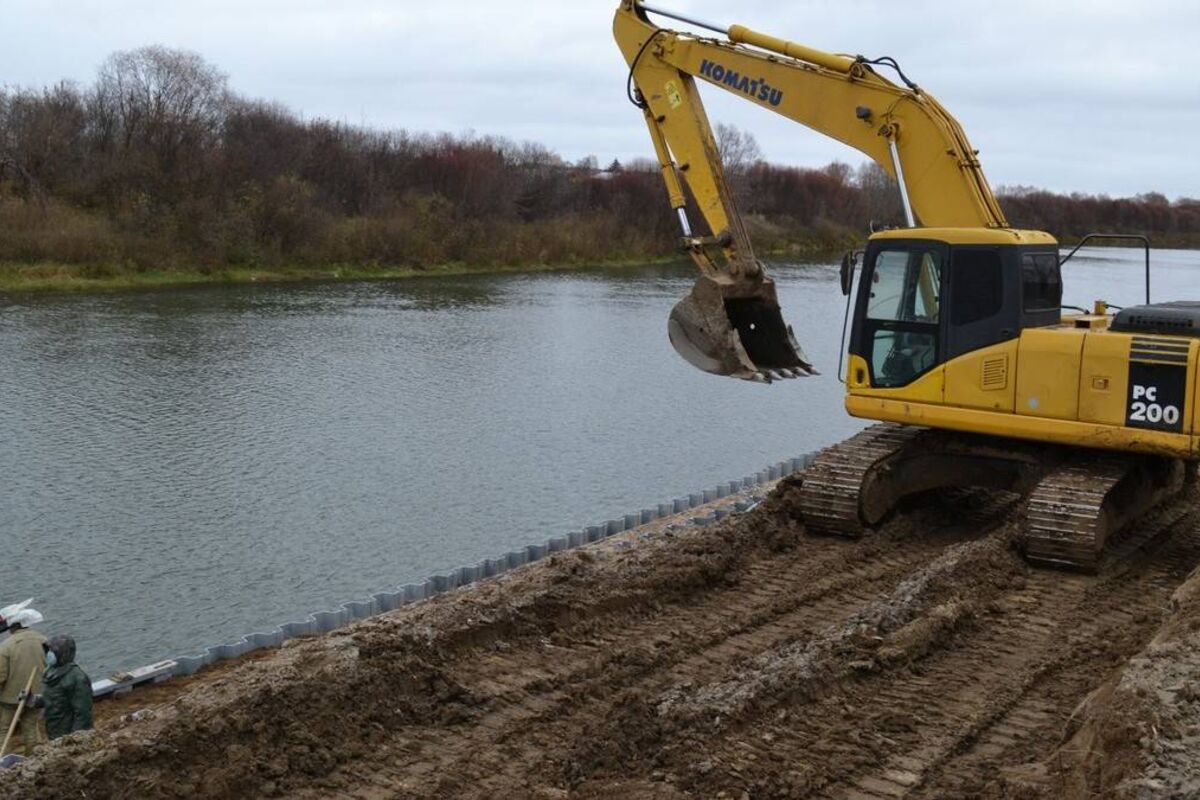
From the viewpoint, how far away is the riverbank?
112 feet

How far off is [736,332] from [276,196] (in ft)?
114

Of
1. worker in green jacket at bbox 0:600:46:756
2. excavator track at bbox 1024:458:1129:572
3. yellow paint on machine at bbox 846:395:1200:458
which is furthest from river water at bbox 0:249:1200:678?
excavator track at bbox 1024:458:1129:572

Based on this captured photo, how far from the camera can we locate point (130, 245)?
37312 mm

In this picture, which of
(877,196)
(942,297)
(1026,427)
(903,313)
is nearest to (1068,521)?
(1026,427)

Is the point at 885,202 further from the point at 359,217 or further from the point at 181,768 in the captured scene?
the point at 181,768

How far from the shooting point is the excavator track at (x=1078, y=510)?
819 centimetres

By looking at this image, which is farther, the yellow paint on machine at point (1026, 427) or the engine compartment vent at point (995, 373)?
the engine compartment vent at point (995, 373)

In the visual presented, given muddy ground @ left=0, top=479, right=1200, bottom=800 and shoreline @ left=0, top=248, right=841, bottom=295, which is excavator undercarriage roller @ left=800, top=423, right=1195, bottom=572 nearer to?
muddy ground @ left=0, top=479, right=1200, bottom=800

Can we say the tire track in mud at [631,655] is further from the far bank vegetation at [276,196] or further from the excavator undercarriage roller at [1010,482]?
the far bank vegetation at [276,196]

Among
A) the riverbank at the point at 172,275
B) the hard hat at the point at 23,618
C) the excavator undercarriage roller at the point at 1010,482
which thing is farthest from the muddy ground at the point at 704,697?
the riverbank at the point at 172,275

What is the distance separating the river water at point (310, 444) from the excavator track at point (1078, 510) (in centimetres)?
579

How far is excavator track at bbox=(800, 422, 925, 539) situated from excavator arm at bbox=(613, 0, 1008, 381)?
38.2 inches

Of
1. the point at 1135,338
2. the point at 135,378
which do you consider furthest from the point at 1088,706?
the point at 135,378

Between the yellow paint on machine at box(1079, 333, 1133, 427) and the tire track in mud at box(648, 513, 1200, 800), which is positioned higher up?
the yellow paint on machine at box(1079, 333, 1133, 427)
